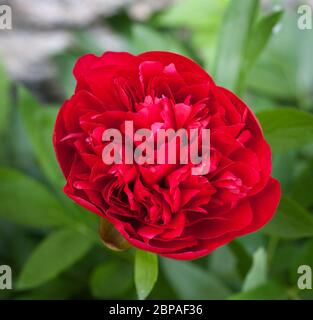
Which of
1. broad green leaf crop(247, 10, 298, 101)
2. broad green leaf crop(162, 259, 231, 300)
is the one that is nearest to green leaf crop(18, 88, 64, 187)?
broad green leaf crop(162, 259, 231, 300)

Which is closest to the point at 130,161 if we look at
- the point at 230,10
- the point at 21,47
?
the point at 230,10

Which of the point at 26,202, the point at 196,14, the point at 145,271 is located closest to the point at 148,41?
the point at 196,14

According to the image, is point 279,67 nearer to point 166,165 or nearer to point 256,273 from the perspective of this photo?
point 256,273

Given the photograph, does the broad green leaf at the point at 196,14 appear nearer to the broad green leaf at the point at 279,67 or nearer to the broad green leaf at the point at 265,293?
the broad green leaf at the point at 279,67

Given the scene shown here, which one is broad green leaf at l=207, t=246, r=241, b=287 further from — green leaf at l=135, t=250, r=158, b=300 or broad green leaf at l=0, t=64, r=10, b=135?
broad green leaf at l=0, t=64, r=10, b=135

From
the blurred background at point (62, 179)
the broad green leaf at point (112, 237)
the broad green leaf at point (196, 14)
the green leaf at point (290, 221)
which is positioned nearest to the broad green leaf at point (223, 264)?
the blurred background at point (62, 179)
